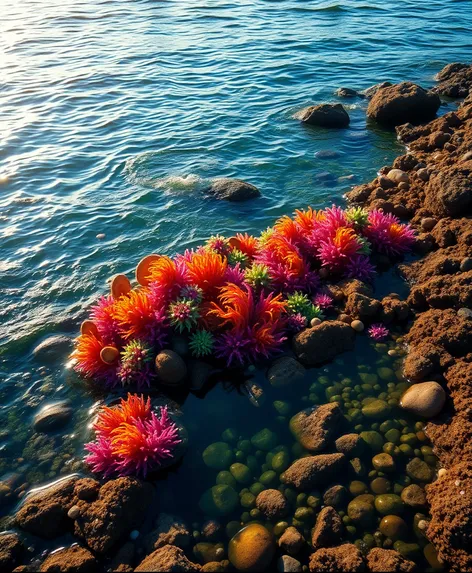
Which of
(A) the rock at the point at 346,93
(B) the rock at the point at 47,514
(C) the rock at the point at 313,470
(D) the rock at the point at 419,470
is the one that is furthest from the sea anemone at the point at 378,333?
(A) the rock at the point at 346,93

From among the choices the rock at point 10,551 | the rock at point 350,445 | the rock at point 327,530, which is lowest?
the rock at point 10,551

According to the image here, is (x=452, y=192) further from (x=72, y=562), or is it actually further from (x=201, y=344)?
(x=72, y=562)

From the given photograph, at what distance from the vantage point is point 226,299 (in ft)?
21.7

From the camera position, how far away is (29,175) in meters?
11.6

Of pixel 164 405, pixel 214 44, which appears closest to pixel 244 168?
pixel 164 405

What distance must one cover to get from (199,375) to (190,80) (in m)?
12.8

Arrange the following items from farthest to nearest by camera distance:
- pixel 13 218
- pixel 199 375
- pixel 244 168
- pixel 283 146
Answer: pixel 283 146
pixel 244 168
pixel 13 218
pixel 199 375

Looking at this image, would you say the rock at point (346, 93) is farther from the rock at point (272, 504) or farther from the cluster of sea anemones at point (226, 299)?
the rock at point (272, 504)

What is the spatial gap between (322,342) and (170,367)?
1.90 metres

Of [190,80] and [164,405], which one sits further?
[190,80]

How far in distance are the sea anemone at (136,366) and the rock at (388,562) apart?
3097 mm

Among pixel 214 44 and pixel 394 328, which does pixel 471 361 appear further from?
pixel 214 44

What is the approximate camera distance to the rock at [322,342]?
20.7ft

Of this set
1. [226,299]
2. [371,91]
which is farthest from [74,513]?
[371,91]
